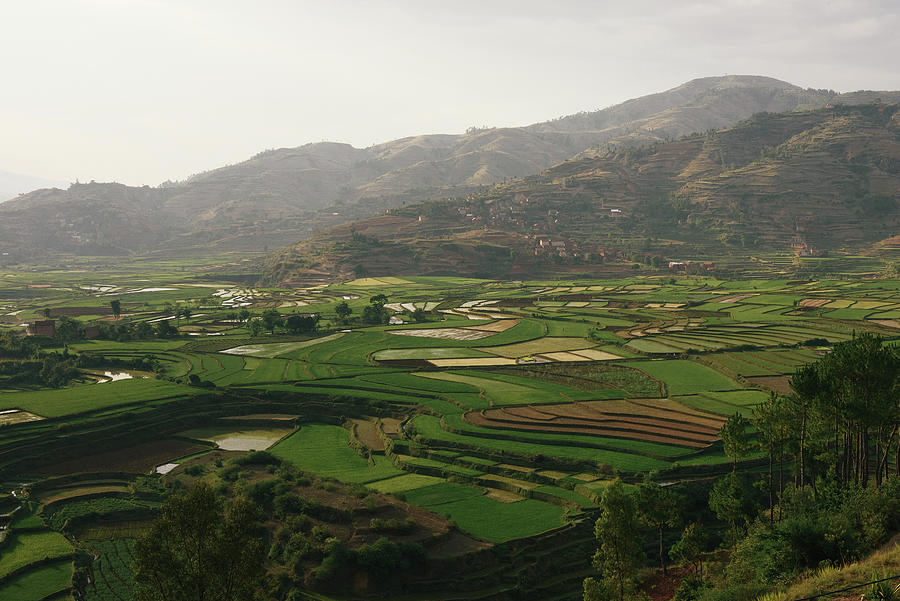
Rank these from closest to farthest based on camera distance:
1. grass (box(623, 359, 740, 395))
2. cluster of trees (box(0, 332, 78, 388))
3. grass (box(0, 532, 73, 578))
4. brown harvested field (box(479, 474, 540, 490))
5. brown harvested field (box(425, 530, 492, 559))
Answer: grass (box(0, 532, 73, 578))
brown harvested field (box(425, 530, 492, 559))
brown harvested field (box(479, 474, 540, 490))
grass (box(623, 359, 740, 395))
cluster of trees (box(0, 332, 78, 388))

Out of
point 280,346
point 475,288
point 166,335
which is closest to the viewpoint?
point 280,346

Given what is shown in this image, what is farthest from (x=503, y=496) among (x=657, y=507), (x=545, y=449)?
(x=657, y=507)

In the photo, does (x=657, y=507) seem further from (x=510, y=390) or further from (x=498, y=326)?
(x=498, y=326)

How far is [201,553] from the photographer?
2077cm

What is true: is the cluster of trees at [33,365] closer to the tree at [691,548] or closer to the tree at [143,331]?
the tree at [143,331]

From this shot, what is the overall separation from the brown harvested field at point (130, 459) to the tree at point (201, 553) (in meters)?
27.9

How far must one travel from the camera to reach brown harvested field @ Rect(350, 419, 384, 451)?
1882 inches

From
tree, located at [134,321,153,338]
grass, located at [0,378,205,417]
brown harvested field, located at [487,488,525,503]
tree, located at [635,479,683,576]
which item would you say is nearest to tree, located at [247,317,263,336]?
tree, located at [134,321,153,338]

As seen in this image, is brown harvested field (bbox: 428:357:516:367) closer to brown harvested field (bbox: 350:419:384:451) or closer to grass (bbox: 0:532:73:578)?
brown harvested field (bbox: 350:419:384:451)

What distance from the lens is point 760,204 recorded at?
18900 centimetres

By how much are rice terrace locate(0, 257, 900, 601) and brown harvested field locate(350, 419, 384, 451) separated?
0.25 m

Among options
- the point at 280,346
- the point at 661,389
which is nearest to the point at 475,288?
the point at 280,346

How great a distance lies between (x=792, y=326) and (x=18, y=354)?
100 meters

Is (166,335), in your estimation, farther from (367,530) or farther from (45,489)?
(367,530)
